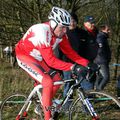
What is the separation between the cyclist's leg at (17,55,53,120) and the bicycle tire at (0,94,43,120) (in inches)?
16.3

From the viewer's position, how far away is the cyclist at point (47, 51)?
15.6 ft

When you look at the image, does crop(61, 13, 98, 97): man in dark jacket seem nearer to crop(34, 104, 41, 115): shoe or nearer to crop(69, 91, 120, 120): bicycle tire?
crop(69, 91, 120, 120): bicycle tire

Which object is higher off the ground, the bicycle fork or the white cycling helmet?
the white cycling helmet

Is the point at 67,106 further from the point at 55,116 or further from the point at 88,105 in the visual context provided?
the point at 88,105

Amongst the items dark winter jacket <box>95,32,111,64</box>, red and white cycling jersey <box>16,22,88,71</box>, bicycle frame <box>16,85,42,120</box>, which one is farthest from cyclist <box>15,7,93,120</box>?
dark winter jacket <box>95,32,111,64</box>

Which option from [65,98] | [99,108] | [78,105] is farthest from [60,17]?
[99,108]

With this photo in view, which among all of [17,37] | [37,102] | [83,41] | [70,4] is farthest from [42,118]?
[17,37]

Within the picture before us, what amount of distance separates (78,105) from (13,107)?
180 cm

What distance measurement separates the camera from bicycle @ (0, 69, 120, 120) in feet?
15.8

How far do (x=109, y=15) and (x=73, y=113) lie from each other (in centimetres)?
973

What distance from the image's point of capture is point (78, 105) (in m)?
5.03

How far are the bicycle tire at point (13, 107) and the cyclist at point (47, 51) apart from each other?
0.53 m

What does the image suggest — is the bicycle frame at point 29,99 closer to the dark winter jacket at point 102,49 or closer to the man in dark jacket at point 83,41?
the man in dark jacket at point 83,41

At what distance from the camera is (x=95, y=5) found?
1397cm
